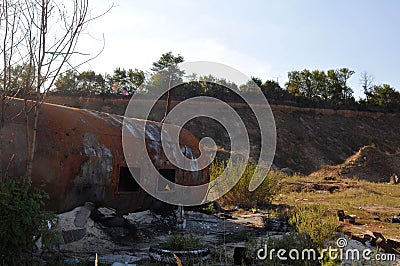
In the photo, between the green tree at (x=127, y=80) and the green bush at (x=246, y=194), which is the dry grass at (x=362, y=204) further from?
the green tree at (x=127, y=80)

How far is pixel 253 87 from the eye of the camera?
41.6 meters

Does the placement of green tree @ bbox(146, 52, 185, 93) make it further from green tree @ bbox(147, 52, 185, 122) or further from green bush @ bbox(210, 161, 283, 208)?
green bush @ bbox(210, 161, 283, 208)

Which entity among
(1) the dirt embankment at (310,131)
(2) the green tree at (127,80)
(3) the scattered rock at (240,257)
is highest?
(2) the green tree at (127,80)

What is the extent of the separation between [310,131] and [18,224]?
127ft

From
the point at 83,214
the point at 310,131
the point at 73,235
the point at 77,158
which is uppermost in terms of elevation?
the point at 310,131

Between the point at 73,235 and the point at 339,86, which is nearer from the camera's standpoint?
the point at 73,235

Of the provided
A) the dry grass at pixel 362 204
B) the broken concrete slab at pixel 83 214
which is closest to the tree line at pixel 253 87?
the dry grass at pixel 362 204

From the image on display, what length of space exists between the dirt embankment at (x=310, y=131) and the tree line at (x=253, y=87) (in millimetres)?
1045

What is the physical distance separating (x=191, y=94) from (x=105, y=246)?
115 feet

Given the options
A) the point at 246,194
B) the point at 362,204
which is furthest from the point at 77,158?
the point at 362,204

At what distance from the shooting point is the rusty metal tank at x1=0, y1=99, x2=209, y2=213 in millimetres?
5539

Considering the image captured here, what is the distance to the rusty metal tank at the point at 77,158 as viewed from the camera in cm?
554

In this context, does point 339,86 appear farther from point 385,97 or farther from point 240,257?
point 240,257

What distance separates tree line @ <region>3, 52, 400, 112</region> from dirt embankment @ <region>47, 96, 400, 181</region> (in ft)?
3.43
